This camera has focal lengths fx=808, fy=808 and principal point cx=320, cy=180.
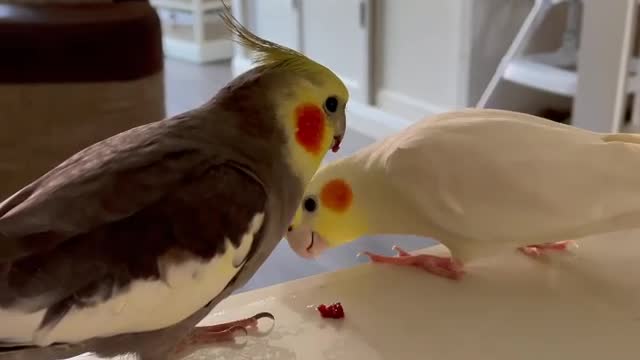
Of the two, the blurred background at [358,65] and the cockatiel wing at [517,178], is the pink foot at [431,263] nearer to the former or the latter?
the cockatiel wing at [517,178]

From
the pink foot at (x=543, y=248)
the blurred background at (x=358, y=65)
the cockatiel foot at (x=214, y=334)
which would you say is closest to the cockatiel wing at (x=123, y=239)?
the cockatiel foot at (x=214, y=334)

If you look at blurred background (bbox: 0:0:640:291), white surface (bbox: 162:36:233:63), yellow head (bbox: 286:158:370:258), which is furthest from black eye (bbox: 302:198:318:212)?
white surface (bbox: 162:36:233:63)

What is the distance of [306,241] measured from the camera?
2.60ft

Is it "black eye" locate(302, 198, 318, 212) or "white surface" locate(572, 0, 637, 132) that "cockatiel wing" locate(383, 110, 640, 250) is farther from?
"white surface" locate(572, 0, 637, 132)

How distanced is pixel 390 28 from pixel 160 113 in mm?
1097

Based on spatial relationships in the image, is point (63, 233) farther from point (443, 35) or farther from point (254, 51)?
point (443, 35)

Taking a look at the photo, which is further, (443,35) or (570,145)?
(443,35)

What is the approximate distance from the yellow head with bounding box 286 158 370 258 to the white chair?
1092 mm

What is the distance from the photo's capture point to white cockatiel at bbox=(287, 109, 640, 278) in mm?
705

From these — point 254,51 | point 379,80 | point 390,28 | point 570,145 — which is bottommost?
point 379,80

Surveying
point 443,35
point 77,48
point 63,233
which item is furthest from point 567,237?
point 443,35

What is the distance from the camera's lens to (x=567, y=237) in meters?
0.73

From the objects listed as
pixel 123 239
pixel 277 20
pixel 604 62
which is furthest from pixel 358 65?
pixel 123 239

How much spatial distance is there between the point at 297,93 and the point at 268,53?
3cm
